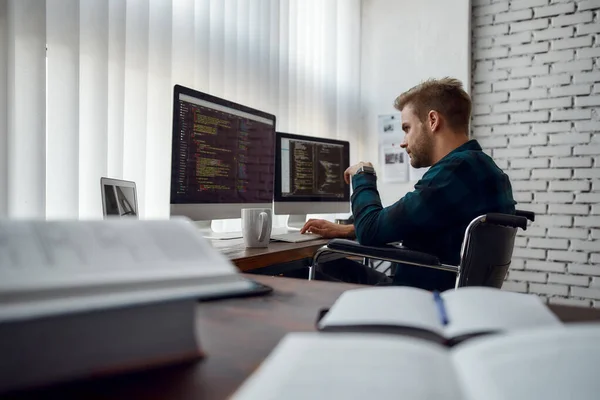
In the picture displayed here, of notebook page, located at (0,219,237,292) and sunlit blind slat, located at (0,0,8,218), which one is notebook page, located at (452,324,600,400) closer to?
notebook page, located at (0,219,237,292)

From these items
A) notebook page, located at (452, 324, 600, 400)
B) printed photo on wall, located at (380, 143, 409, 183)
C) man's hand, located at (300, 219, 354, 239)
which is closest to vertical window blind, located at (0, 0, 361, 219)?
man's hand, located at (300, 219, 354, 239)

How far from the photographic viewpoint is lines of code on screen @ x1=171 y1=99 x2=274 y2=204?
148 cm

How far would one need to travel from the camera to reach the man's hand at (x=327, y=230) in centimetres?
195

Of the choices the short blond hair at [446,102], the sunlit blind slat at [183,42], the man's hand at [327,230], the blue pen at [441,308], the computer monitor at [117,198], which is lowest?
the man's hand at [327,230]

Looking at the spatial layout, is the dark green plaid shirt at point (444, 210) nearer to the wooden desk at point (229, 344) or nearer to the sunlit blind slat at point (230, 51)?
the wooden desk at point (229, 344)

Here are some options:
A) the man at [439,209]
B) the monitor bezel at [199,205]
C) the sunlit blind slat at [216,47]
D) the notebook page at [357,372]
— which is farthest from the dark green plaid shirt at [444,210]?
the notebook page at [357,372]

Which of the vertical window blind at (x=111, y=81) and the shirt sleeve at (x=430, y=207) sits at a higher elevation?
the vertical window blind at (x=111, y=81)

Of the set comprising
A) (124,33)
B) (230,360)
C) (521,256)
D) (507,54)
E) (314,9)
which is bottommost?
(521,256)

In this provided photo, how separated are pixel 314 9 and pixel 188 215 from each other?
85.8 inches

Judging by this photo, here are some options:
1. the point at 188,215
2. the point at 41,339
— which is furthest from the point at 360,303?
the point at 188,215

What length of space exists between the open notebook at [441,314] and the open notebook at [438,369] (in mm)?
71

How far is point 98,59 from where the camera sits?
5.49 ft

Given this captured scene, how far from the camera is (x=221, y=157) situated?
1646mm

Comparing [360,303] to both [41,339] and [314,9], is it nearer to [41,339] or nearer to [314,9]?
[41,339]
